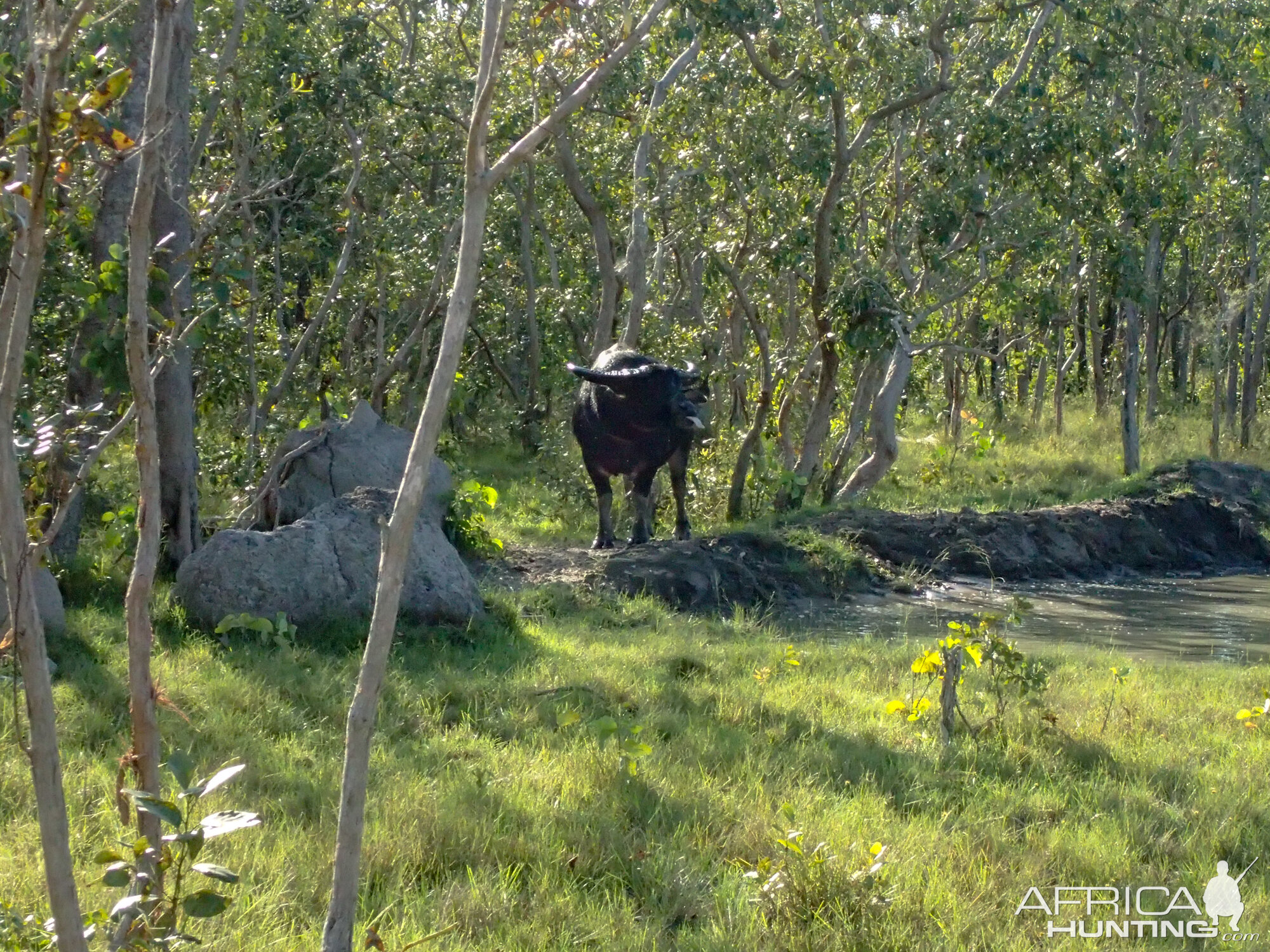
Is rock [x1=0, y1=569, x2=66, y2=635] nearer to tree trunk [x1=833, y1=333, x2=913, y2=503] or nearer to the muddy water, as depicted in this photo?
the muddy water

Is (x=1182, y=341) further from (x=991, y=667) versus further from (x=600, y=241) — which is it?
(x=991, y=667)

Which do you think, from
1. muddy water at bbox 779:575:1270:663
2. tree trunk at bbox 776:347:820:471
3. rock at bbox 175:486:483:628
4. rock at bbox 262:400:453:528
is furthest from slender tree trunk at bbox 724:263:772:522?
rock at bbox 175:486:483:628

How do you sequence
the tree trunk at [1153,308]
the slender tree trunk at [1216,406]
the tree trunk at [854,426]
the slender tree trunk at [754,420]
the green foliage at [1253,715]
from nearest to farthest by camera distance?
1. the green foliage at [1253,715]
2. the slender tree trunk at [754,420]
3. the tree trunk at [854,426]
4. the tree trunk at [1153,308]
5. the slender tree trunk at [1216,406]

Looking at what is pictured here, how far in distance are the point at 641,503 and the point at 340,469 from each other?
2663 millimetres

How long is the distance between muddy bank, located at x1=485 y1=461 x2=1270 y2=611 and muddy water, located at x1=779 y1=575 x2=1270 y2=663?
38cm

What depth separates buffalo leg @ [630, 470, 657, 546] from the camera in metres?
11.1

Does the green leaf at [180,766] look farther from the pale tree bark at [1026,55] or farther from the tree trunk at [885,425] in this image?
the pale tree bark at [1026,55]

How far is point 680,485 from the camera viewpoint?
11398 mm

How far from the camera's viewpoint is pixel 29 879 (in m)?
3.78

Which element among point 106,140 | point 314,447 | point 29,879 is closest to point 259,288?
point 314,447

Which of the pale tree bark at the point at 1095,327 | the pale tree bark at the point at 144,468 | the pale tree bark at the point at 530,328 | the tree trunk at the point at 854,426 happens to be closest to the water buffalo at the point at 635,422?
the tree trunk at the point at 854,426

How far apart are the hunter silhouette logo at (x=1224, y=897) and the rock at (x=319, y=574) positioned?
4.46 meters

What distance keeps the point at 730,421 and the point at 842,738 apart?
10517 mm

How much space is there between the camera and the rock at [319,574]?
23.1 feet
